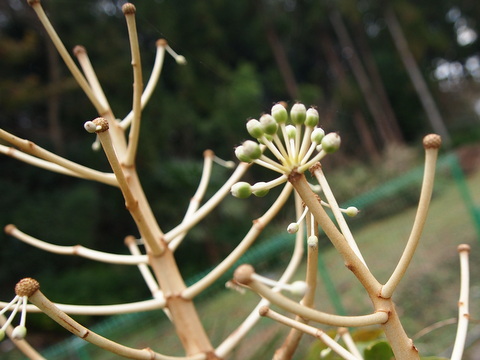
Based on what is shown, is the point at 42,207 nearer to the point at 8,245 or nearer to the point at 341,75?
the point at 8,245

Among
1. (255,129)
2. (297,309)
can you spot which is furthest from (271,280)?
(255,129)

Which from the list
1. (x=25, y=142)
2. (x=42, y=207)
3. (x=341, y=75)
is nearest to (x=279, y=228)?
(x=42, y=207)

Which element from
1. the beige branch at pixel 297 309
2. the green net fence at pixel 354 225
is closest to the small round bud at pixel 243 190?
the beige branch at pixel 297 309

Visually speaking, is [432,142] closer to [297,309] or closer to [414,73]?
[297,309]

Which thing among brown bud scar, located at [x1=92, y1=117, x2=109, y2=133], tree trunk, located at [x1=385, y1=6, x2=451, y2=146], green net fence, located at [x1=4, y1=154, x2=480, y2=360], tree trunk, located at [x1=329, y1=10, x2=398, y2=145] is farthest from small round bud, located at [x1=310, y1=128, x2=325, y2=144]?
tree trunk, located at [x1=385, y1=6, x2=451, y2=146]

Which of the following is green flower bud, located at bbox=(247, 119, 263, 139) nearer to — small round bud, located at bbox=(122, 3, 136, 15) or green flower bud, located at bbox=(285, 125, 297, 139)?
green flower bud, located at bbox=(285, 125, 297, 139)
